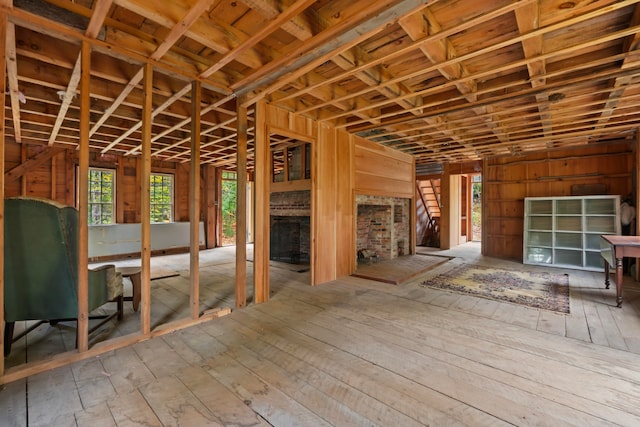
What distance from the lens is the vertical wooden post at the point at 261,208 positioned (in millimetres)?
3469

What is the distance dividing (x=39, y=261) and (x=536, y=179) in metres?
A: 8.47

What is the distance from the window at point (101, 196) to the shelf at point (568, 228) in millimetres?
9707

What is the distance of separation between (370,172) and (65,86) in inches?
180

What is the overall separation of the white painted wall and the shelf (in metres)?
8.37

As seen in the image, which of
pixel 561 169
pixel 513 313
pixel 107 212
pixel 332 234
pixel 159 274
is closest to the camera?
pixel 513 313

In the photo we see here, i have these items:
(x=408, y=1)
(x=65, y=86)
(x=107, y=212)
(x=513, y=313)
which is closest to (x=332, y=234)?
(x=513, y=313)

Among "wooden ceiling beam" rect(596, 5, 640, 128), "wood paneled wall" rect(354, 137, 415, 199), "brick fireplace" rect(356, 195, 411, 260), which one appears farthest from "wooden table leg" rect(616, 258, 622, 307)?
"brick fireplace" rect(356, 195, 411, 260)

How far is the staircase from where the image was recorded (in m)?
9.35

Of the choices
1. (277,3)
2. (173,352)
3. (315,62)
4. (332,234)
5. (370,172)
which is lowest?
(173,352)

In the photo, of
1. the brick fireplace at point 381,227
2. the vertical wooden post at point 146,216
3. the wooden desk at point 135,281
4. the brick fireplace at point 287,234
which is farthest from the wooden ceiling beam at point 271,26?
the brick fireplace at point 381,227

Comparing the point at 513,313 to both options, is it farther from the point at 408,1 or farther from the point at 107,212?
the point at 107,212

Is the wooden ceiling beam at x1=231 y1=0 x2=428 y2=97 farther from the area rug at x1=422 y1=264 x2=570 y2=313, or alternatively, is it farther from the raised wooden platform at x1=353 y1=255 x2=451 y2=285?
the area rug at x1=422 y1=264 x2=570 y2=313

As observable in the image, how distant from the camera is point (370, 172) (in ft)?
18.1

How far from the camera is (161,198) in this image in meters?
7.84
